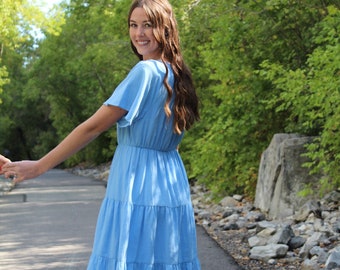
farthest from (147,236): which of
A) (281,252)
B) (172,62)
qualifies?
(281,252)

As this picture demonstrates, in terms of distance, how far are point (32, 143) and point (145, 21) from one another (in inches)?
2615

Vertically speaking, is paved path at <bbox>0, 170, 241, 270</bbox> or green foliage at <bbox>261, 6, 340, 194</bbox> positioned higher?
green foliage at <bbox>261, 6, 340, 194</bbox>

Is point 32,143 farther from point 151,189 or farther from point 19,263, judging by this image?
point 151,189

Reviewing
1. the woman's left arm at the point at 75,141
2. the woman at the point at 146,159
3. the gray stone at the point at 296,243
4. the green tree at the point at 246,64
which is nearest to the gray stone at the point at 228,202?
the green tree at the point at 246,64

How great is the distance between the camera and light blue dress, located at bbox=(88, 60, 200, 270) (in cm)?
301

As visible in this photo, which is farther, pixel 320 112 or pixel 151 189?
pixel 320 112

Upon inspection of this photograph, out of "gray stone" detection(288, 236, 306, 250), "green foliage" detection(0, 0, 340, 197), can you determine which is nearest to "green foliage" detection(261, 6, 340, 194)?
"green foliage" detection(0, 0, 340, 197)

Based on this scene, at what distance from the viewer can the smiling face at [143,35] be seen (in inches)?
124

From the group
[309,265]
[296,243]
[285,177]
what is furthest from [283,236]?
[285,177]

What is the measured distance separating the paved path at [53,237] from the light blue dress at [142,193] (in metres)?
3.98

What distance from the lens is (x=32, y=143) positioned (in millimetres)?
68312

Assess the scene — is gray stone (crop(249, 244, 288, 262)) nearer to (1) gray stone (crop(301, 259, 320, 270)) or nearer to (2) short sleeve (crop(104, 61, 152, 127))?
(1) gray stone (crop(301, 259, 320, 270))

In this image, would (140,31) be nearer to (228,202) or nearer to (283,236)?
(283,236)

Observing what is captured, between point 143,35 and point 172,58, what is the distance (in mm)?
165
